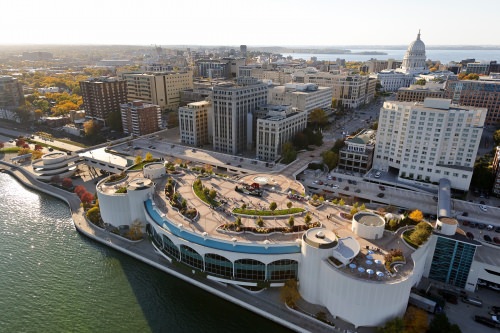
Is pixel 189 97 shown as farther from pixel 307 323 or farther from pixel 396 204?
pixel 307 323

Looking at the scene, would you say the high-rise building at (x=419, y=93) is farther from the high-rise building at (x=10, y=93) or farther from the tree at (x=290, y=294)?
the high-rise building at (x=10, y=93)

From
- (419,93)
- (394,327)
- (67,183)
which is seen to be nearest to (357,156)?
(394,327)

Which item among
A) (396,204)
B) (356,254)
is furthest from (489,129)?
(356,254)

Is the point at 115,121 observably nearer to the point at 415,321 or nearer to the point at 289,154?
the point at 289,154

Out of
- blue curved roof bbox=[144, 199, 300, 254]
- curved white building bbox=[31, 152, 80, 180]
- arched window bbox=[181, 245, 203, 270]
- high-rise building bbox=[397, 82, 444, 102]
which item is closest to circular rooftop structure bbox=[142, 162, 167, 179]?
blue curved roof bbox=[144, 199, 300, 254]

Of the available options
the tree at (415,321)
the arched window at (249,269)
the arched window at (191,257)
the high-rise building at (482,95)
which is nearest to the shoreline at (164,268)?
the arched window at (191,257)

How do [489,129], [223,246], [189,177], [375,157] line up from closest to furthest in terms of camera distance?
[223,246] < [189,177] < [375,157] < [489,129]

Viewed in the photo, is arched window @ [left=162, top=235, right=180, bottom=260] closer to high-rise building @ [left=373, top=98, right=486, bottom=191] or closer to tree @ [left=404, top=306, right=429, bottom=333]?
tree @ [left=404, top=306, right=429, bottom=333]
